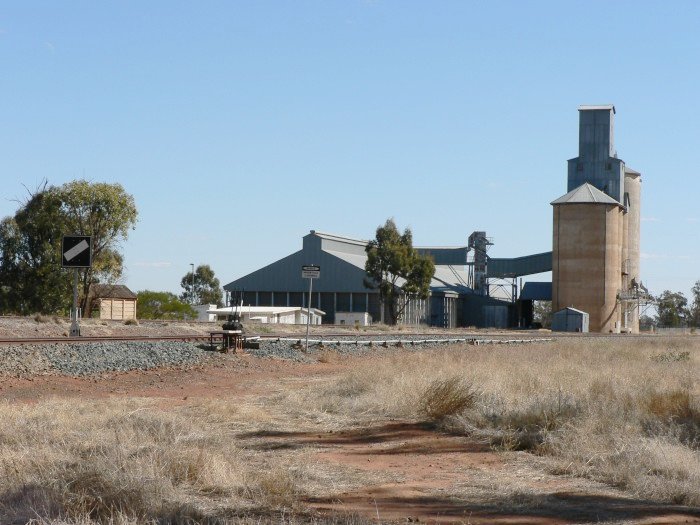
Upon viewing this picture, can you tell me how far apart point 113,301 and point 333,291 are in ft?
85.3

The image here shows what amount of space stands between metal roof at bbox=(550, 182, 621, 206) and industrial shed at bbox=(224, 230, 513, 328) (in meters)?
15.7

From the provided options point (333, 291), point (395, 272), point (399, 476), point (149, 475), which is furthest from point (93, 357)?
point (333, 291)

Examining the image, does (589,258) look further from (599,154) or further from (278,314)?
(278,314)

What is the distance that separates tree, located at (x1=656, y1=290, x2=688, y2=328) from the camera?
144250mm

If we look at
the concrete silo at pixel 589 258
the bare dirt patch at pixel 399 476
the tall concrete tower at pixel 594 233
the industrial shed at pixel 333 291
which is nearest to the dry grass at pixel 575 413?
the bare dirt patch at pixel 399 476

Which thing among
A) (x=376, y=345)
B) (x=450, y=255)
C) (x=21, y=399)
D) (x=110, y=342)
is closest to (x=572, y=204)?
(x=450, y=255)

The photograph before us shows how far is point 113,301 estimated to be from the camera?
234ft

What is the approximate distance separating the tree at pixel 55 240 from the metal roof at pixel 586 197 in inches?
1566

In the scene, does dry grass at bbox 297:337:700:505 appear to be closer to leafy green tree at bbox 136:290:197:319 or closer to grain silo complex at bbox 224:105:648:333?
grain silo complex at bbox 224:105:648:333

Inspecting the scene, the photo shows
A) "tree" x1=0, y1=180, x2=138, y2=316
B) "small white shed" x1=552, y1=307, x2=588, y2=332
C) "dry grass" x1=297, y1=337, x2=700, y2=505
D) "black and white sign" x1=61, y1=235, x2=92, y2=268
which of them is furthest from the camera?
"small white shed" x1=552, y1=307, x2=588, y2=332

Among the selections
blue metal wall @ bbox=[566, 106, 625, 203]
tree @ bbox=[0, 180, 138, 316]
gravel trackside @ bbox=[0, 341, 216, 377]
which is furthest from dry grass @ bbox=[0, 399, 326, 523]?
blue metal wall @ bbox=[566, 106, 625, 203]

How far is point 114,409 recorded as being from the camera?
15.0m

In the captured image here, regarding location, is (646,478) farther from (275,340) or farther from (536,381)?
(275,340)

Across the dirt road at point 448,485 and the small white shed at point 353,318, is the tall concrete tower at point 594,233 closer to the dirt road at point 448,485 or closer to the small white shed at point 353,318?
the small white shed at point 353,318
